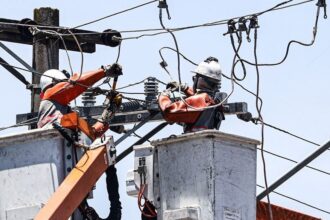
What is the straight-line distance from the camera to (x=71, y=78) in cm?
2261

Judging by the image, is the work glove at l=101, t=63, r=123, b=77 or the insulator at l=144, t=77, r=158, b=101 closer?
the work glove at l=101, t=63, r=123, b=77

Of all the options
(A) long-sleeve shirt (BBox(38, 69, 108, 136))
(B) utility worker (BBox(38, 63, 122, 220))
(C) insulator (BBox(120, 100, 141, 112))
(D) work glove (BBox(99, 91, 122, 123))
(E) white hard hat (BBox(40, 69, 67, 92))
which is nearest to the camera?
(B) utility worker (BBox(38, 63, 122, 220))

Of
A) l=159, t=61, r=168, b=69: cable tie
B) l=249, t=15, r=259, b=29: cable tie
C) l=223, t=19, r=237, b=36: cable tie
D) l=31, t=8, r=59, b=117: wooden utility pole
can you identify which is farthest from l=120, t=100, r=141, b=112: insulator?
l=249, t=15, r=259, b=29: cable tie

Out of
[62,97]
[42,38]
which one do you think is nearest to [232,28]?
[62,97]

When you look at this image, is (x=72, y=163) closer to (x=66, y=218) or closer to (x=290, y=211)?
(x=66, y=218)

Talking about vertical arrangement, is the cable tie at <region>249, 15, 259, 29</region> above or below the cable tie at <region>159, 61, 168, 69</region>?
above

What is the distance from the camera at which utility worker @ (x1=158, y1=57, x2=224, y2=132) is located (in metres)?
22.2

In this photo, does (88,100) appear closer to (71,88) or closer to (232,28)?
(71,88)

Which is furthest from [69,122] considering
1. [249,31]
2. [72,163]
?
[249,31]

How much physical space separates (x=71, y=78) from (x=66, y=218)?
1685mm

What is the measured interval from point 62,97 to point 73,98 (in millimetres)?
105

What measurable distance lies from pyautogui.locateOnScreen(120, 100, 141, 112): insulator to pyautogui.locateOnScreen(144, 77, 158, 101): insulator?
150mm

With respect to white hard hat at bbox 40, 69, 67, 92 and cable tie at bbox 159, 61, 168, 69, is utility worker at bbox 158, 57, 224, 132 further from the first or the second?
white hard hat at bbox 40, 69, 67, 92

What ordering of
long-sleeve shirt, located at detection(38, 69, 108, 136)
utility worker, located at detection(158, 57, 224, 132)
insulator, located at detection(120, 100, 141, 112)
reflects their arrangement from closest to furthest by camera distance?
utility worker, located at detection(158, 57, 224, 132), long-sleeve shirt, located at detection(38, 69, 108, 136), insulator, located at detection(120, 100, 141, 112)
